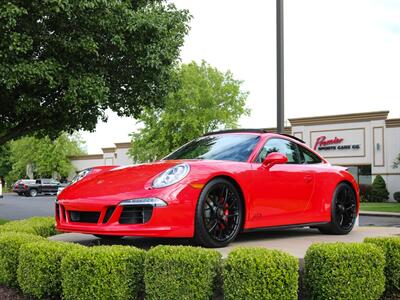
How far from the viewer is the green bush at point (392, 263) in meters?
4.97

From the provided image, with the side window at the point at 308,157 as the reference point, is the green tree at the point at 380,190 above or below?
below

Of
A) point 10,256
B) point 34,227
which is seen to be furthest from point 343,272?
point 34,227

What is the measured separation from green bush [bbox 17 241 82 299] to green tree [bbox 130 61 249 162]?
33.9m

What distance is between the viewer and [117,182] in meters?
5.75

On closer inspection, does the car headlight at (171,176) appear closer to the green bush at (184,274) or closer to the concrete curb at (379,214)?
the green bush at (184,274)

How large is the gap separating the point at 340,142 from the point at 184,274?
3695 cm

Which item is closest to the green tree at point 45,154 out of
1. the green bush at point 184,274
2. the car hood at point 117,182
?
the car hood at point 117,182

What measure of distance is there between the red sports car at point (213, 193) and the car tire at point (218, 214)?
10 millimetres

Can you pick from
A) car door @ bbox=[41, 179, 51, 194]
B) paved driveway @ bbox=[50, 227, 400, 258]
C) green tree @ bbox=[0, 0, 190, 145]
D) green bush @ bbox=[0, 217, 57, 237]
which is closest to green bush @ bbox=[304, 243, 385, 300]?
paved driveway @ bbox=[50, 227, 400, 258]

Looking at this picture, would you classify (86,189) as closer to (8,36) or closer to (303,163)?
(303,163)

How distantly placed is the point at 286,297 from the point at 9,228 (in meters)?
4.16

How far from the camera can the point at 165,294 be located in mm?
4531

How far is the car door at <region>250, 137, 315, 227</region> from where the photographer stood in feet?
19.9

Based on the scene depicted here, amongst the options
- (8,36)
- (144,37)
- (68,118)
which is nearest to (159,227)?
(8,36)
